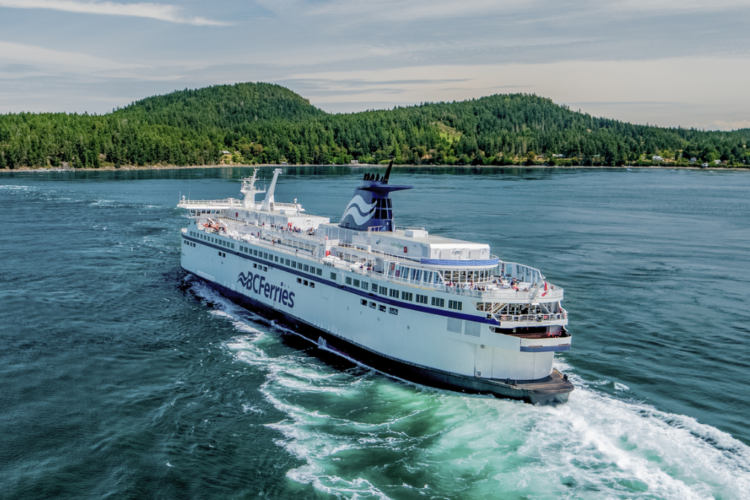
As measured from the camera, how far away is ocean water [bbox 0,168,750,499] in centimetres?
2280

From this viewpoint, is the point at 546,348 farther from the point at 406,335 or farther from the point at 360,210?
the point at 360,210

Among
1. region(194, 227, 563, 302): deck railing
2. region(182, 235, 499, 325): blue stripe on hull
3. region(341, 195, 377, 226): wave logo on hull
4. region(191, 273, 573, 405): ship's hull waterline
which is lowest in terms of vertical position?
region(191, 273, 573, 405): ship's hull waterline

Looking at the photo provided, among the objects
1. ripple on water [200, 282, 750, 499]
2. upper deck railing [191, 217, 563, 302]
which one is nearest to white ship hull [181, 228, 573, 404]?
upper deck railing [191, 217, 563, 302]

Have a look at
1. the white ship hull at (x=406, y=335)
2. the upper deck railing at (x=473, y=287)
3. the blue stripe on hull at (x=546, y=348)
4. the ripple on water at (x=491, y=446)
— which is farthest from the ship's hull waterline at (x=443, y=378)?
the upper deck railing at (x=473, y=287)

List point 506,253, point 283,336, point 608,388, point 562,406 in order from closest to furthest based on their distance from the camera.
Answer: point 562,406 → point 608,388 → point 283,336 → point 506,253

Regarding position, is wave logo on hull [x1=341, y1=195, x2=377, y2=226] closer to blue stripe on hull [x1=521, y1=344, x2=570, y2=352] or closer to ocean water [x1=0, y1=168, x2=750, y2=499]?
ocean water [x1=0, y1=168, x2=750, y2=499]

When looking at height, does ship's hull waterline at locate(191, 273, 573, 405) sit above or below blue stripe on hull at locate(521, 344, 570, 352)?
below

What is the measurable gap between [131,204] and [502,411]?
92.8 meters

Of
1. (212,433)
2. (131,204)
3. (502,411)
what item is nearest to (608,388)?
(502,411)

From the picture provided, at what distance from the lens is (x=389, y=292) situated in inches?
1239

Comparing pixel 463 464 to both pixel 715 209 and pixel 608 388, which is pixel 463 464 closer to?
pixel 608 388

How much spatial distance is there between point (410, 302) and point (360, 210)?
10.1 meters

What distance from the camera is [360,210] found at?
38531mm

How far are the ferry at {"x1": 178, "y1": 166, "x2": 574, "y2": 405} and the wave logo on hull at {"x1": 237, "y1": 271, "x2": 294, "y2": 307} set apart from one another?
8 centimetres
